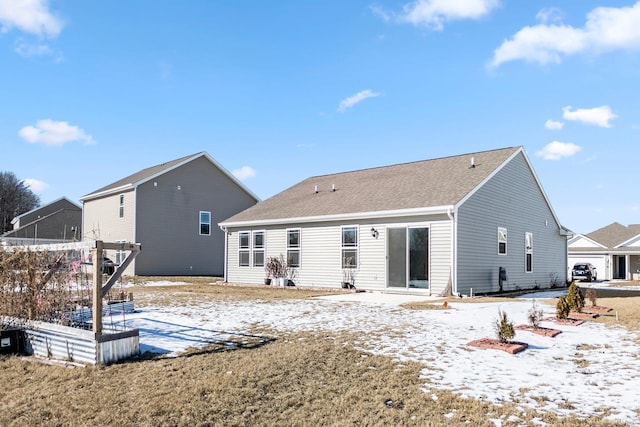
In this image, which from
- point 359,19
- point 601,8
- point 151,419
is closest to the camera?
point 151,419

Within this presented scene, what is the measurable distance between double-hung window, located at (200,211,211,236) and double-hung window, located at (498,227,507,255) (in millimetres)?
18152

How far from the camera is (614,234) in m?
40.9

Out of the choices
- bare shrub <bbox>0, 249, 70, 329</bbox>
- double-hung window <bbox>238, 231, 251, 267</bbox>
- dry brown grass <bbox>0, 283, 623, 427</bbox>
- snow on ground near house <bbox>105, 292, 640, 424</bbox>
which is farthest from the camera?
double-hung window <bbox>238, 231, 251, 267</bbox>

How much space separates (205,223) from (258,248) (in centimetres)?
983

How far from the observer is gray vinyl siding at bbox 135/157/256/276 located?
90.5 ft

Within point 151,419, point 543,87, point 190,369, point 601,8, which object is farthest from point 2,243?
point 543,87

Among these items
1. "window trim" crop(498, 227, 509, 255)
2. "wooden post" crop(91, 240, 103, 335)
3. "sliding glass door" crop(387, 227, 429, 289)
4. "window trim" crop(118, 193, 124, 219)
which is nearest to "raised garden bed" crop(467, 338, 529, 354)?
"wooden post" crop(91, 240, 103, 335)

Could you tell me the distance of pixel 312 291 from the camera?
17.7m

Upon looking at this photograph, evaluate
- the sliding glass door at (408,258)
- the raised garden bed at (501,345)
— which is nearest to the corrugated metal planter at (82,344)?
the raised garden bed at (501,345)

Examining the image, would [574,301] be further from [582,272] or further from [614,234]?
[614,234]

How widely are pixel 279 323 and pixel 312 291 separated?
27.1ft

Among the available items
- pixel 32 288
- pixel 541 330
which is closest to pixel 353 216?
pixel 541 330

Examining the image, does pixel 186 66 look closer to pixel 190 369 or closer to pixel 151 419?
pixel 190 369

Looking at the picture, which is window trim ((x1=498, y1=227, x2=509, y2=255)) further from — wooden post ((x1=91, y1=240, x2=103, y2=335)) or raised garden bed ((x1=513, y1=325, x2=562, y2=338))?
wooden post ((x1=91, y1=240, x2=103, y2=335))
